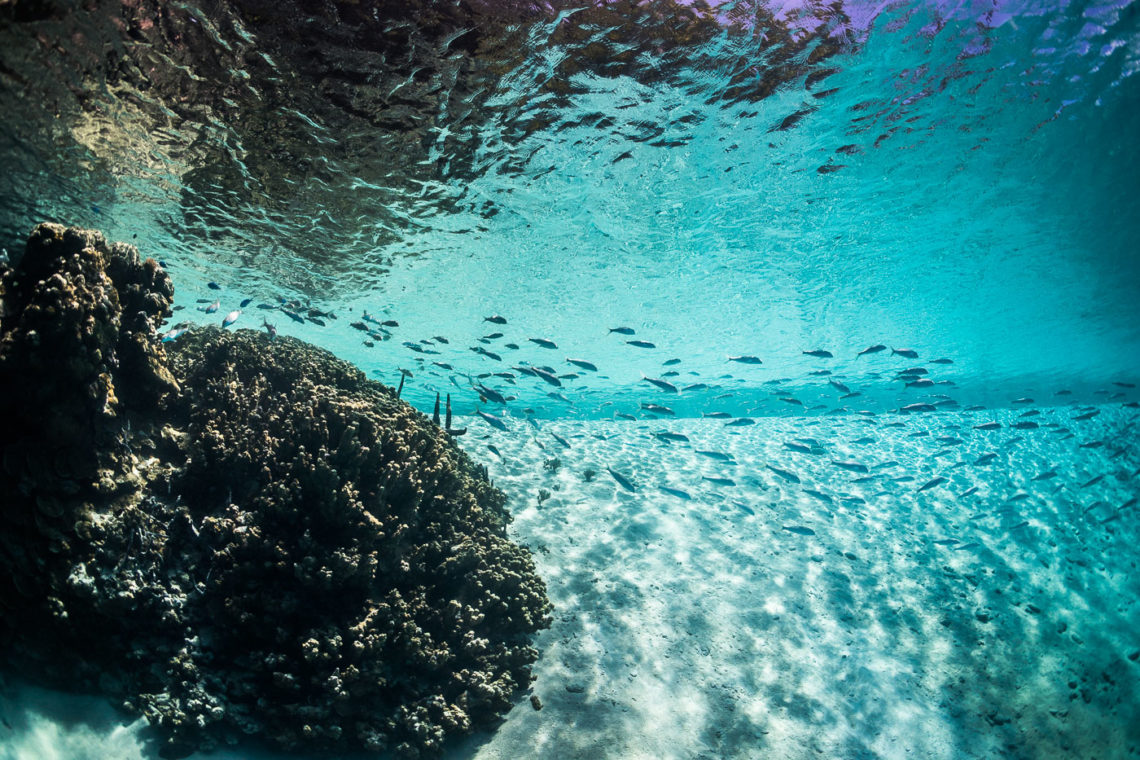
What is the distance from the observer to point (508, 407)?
10938 mm

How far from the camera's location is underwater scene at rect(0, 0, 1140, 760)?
4.28 m

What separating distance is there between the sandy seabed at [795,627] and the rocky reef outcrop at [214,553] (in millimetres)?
511

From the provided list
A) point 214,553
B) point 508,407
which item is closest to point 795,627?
point 508,407

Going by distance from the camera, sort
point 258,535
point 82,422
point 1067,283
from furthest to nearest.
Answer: point 1067,283
point 258,535
point 82,422

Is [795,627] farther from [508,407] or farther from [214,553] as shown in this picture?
[214,553]

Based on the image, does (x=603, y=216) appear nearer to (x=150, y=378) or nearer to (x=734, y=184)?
(x=734, y=184)

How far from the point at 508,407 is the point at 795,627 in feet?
24.3

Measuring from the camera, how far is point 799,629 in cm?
782

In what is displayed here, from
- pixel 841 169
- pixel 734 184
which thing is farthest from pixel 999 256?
pixel 734 184

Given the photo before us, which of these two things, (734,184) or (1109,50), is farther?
(734,184)

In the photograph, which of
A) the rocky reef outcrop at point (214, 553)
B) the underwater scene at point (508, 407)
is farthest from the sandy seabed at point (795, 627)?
the rocky reef outcrop at point (214, 553)

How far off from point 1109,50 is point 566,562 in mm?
14285

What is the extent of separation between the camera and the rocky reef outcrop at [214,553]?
3973mm

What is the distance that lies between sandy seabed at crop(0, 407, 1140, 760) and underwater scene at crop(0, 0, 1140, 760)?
67mm
